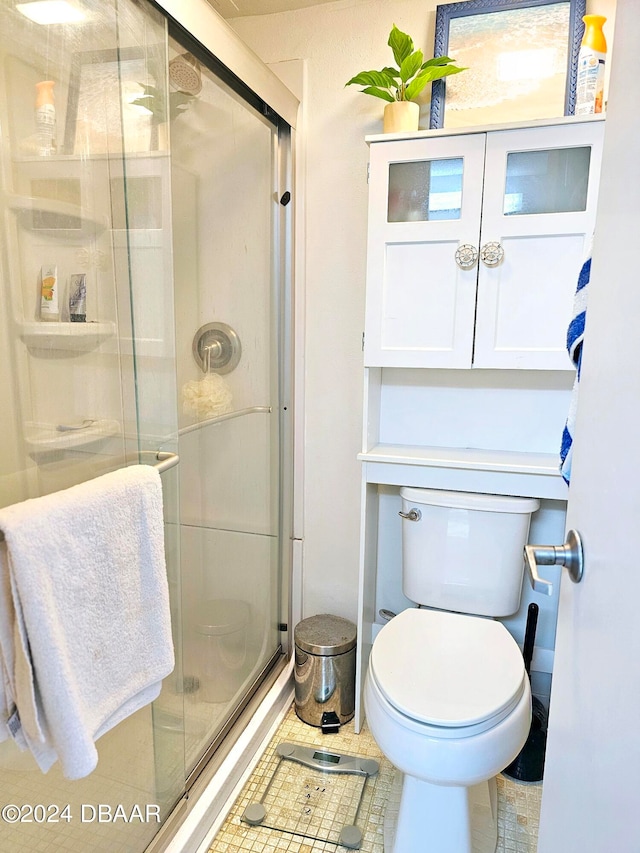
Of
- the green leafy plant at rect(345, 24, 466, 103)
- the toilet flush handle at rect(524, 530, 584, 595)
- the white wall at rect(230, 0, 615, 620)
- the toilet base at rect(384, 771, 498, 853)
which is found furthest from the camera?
the white wall at rect(230, 0, 615, 620)

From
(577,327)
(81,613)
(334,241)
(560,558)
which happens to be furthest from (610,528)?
(334,241)

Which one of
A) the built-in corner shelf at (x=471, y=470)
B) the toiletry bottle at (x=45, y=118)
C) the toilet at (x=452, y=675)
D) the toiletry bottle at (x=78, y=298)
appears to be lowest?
the toilet at (x=452, y=675)

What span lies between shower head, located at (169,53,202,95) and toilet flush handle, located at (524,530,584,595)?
113 centimetres

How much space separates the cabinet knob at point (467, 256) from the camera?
146cm

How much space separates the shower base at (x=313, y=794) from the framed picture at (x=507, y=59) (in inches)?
71.8

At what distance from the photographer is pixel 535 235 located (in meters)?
1.42

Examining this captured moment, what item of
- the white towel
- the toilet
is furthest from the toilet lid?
the white towel

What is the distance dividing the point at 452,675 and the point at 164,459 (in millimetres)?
785

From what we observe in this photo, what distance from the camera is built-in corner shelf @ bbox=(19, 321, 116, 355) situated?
0.85 metres

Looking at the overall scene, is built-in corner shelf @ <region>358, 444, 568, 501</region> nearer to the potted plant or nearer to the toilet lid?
the toilet lid

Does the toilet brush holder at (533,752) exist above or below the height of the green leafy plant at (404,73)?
below

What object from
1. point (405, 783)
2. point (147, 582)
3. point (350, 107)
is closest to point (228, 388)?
point (147, 582)

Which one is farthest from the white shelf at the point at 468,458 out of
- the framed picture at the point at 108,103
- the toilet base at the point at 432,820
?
the framed picture at the point at 108,103

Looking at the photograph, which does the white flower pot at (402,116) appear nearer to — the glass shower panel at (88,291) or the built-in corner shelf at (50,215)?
the glass shower panel at (88,291)
